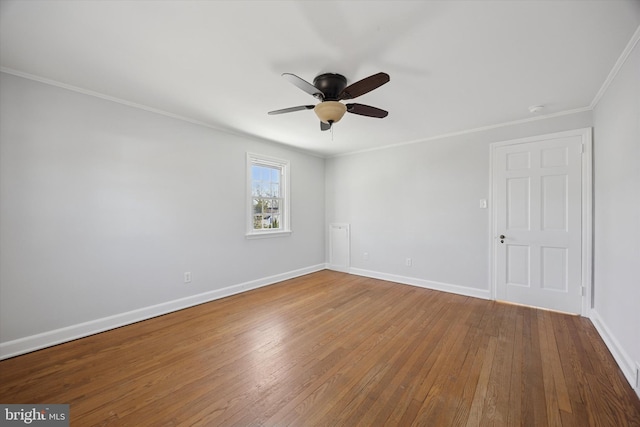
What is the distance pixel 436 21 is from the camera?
158 cm

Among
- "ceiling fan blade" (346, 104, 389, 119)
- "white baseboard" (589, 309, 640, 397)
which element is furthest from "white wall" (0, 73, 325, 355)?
"white baseboard" (589, 309, 640, 397)

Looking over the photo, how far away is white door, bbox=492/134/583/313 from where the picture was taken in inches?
117

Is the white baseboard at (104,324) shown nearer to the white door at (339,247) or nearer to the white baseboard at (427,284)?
the white door at (339,247)

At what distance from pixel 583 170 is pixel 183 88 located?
14.9 feet

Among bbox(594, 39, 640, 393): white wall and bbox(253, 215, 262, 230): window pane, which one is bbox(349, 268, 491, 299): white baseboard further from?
bbox(253, 215, 262, 230): window pane

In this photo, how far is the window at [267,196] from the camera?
4027 millimetres

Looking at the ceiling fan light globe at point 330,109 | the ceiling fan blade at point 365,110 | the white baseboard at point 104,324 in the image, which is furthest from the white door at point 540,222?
the white baseboard at point 104,324

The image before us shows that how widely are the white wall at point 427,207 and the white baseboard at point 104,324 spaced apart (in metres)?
2.38

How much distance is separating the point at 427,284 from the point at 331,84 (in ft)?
11.2

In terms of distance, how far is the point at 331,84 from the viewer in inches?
85.7

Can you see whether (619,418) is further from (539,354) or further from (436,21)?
(436,21)

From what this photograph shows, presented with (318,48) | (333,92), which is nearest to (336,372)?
(333,92)

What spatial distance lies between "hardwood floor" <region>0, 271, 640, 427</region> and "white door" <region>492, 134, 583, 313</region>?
0.38 metres

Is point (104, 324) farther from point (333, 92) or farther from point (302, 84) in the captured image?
point (333, 92)
